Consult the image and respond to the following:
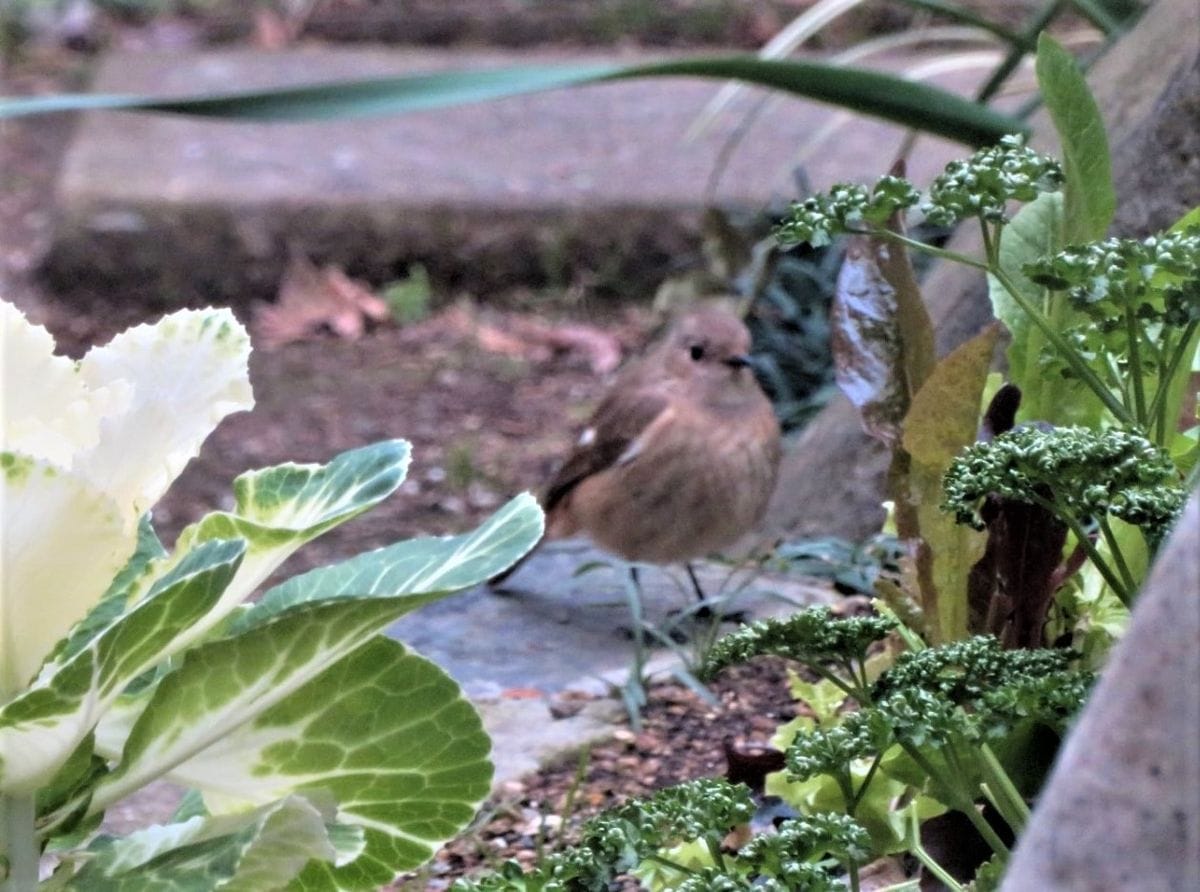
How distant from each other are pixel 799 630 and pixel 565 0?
620cm

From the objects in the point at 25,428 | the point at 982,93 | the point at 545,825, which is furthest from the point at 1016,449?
the point at 982,93

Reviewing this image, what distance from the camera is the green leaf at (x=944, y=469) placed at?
1.63 meters

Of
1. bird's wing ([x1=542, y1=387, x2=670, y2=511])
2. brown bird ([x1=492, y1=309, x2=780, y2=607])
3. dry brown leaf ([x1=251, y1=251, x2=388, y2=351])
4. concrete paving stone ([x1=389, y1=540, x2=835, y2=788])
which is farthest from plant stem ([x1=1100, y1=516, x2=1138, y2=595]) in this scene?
dry brown leaf ([x1=251, y1=251, x2=388, y2=351])

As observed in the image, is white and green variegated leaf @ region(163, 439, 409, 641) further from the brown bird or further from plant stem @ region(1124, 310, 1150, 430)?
the brown bird

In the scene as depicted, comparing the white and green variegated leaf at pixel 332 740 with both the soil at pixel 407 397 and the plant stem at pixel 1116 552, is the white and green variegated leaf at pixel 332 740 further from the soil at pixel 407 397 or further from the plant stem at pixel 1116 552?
the soil at pixel 407 397

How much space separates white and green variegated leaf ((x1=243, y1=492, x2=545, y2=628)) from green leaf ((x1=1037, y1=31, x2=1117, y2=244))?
71cm

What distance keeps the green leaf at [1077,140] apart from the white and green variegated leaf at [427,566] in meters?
0.71

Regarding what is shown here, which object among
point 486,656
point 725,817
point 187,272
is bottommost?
point 187,272

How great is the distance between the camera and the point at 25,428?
4.02ft

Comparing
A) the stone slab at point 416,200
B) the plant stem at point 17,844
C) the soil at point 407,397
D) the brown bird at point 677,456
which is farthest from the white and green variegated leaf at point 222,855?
the stone slab at point 416,200

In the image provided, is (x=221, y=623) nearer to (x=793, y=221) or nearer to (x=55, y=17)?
(x=793, y=221)

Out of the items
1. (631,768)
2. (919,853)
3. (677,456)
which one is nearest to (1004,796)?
(919,853)

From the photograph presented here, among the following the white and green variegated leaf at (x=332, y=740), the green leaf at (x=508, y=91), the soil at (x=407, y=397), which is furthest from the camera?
the soil at (x=407, y=397)

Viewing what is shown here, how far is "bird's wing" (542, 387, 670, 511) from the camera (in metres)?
3.73
